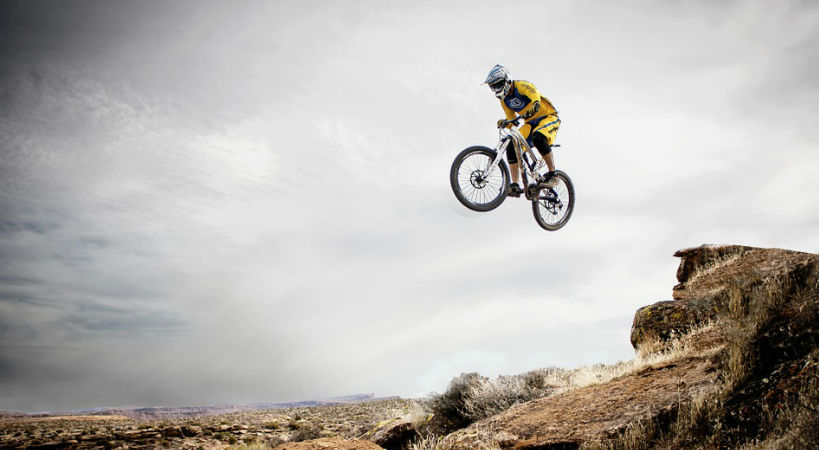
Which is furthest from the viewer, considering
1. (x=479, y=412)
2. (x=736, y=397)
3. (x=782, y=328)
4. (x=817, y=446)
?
(x=479, y=412)

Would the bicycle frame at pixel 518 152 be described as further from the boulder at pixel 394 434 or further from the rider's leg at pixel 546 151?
the boulder at pixel 394 434

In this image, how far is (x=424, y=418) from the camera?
42.8ft

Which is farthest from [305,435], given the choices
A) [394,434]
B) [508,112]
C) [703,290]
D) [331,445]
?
[703,290]

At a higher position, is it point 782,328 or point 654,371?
point 782,328

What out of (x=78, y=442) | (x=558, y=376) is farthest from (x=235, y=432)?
(x=558, y=376)

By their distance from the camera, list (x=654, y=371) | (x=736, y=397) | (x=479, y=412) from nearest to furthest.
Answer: (x=736, y=397), (x=654, y=371), (x=479, y=412)

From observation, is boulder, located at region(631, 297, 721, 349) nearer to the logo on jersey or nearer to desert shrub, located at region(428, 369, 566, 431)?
desert shrub, located at region(428, 369, 566, 431)

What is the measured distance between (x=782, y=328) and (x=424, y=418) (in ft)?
28.0

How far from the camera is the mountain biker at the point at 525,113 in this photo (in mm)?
10617

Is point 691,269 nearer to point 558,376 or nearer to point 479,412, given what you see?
point 558,376

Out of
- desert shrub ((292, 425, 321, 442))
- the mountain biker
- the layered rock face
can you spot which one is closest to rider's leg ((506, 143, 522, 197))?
the mountain biker

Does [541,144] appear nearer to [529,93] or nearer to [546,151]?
[546,151]

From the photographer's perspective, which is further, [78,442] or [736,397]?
[78,442]

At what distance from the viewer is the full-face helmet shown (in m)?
10.5
